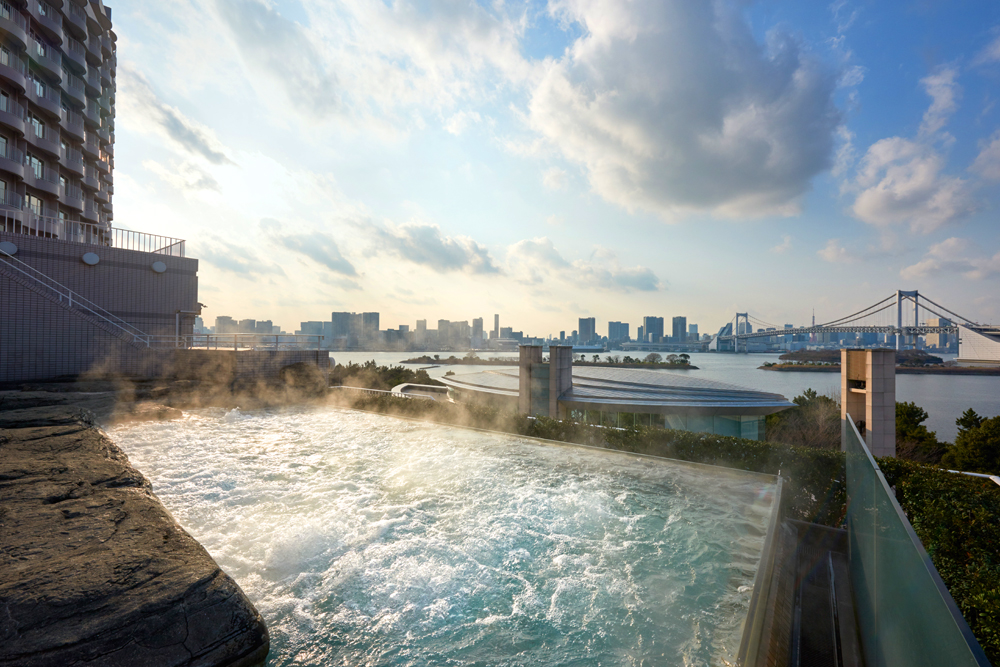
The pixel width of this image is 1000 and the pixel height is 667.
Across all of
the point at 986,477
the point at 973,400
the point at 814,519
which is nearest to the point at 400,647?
the point at 814,519

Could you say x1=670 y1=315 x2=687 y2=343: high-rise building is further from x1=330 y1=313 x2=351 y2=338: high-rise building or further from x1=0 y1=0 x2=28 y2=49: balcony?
x1=0 y1=0 x2=28 y2=49: balcony

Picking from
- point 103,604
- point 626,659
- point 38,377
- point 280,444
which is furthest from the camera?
point 38,377

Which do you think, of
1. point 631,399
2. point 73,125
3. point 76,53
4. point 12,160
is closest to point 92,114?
point 76,53

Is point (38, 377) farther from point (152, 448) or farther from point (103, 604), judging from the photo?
point (103, 604)

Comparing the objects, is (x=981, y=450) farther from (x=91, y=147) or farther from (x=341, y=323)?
(x=341, y=323)

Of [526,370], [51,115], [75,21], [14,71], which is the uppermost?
[75,21]

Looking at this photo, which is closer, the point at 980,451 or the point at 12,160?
the point at 980,451
